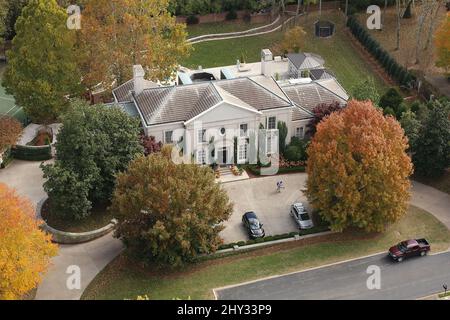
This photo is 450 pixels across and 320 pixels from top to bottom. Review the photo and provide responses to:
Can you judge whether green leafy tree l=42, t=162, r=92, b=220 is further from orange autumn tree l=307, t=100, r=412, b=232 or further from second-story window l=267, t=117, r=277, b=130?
orange autumn tree l=307, t=100, r=412, b=232

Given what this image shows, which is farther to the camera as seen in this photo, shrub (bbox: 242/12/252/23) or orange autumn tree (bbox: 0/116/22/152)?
shrub (bbox: 242/12/252/23)

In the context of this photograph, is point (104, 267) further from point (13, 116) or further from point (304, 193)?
point (13, 116)

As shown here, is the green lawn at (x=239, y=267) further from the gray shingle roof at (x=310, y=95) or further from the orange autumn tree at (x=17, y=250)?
the gray shingle roof at (x=310, y=95)

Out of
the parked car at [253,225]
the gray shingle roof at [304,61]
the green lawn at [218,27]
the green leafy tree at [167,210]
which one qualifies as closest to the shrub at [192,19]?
the green lawn at [218,27]

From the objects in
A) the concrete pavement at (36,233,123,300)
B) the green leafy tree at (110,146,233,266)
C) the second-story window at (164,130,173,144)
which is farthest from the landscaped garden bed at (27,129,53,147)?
the green leafy tree at (110,146,233,266)

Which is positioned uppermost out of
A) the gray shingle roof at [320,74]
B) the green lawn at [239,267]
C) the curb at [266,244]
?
the gray shingle roof at [320,74]

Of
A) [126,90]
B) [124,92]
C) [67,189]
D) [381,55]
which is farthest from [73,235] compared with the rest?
[381,55]
